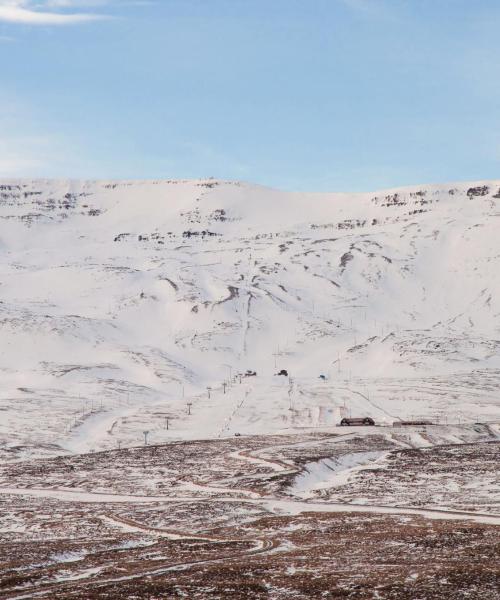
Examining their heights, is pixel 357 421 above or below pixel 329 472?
above

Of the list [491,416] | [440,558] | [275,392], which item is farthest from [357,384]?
[440,558]

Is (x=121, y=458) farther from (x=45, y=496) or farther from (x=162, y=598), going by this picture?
A: (x=162, y=598)

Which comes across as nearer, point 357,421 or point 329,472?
point 329,472

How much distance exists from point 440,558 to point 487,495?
101 feet

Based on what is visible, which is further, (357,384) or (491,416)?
(357,384)

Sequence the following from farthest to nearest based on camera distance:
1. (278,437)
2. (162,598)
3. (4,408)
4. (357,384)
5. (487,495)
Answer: (357,384) < (4,408) < (278,437) < (487,495) < (162,598)

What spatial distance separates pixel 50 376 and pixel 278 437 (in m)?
89.1

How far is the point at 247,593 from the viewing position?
31844mm

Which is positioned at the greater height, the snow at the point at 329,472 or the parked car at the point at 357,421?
the parked car at the point at 357,421

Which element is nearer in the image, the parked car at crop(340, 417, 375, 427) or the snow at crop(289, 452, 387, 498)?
the snow at crop(289, 452, 387, 498)

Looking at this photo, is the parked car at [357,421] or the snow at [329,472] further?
the parked car at [357,421]

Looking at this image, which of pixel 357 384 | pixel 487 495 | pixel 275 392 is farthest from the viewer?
pixel 357 384

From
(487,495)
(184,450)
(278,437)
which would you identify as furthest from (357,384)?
(487,495)

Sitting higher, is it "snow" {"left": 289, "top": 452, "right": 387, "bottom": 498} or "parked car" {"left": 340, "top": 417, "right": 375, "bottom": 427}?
"parked car" {"left": 340, "top": 417, "right": 375, "bottom": 427}
